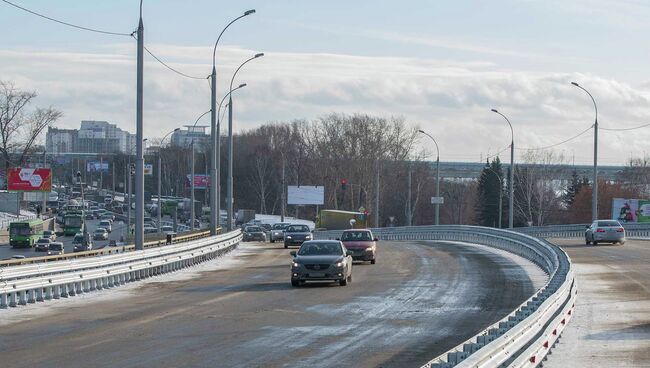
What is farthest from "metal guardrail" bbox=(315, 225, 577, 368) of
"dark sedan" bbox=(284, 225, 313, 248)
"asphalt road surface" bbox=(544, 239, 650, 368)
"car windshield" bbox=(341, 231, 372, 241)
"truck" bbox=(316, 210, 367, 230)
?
"truck" bbox=(316, 210, 367, 230)

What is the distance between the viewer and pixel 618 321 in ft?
68.9

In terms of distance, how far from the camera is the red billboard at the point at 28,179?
109 m

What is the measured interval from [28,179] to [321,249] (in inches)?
3302

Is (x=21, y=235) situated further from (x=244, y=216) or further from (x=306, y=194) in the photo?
(x=306, y=194)

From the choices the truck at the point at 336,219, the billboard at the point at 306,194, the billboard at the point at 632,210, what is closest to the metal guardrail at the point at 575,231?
the billboard at the point at 632,210

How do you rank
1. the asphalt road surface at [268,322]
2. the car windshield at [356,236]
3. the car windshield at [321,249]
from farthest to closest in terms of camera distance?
the car windshield at [356,236]
the car windshield at [321,249]
the asphalt road surface at [268,322]

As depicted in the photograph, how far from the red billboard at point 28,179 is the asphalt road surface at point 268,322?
7837 centimetres

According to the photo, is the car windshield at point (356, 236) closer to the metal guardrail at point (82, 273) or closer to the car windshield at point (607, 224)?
the metal guardrail at point (82, 273)

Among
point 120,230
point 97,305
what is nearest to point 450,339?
point 97,305

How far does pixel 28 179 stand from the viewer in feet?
359

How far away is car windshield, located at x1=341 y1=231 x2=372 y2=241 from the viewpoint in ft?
139

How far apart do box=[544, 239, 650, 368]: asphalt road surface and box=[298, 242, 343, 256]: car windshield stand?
23.7 feet

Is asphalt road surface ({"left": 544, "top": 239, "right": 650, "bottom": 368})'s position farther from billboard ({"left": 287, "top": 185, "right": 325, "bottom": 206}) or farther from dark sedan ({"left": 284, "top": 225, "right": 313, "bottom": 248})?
billboard ({"left": 287, "top": 185, "right": 325, "bottom": 206})

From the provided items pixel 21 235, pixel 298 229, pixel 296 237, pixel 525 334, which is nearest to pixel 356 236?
pixel 296 237
